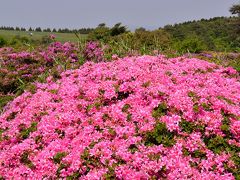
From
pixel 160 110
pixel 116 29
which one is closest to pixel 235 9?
pixel 116 29

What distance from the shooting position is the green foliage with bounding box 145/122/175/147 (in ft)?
22.8

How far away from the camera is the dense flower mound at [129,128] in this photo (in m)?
6.56

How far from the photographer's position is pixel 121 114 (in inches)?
303

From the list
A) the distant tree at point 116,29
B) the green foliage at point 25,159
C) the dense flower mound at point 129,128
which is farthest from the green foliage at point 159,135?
the distant tree at point 116,29

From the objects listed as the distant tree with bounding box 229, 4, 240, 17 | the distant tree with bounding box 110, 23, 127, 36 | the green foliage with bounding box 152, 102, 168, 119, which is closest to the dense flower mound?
the green foliage with bounding box 152, 102, 168, 119

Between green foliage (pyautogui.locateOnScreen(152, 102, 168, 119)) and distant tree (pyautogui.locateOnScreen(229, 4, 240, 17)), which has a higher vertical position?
distant tree (pyautogui.locateOnScreen(229, 4, 240, 17))

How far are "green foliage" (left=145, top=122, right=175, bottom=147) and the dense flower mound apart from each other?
0.7 inches

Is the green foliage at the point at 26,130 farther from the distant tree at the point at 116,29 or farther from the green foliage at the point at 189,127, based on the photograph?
the distant tree at the point at 116,29

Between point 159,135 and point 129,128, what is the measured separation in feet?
1.98

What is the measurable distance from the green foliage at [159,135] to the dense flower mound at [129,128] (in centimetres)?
Result: 2

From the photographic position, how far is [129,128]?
24.0 ft

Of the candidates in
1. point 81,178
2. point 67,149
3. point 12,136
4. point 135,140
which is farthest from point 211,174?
point 12,136

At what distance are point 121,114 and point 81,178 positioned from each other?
5.38 feet

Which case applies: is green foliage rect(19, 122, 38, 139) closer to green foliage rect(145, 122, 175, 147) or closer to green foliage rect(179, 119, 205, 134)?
green foliage rect(145, 122, 175, 147)
